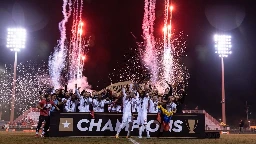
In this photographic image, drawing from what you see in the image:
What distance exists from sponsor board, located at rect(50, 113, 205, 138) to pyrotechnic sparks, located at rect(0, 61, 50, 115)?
5134 centimetres

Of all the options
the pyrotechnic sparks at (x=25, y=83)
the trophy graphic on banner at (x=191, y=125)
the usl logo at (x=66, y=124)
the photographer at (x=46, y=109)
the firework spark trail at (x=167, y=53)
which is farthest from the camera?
the pyrotechnic sparks at (x=25, y=83)

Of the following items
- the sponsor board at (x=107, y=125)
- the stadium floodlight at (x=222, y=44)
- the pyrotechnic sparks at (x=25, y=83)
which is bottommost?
the sponsor board at (x=107, y=125)

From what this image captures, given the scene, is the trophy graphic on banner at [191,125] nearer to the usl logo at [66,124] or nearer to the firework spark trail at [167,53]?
the usl logo at [66,124]

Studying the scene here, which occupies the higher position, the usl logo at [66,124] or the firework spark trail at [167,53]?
the firework spark trail at [167,53]

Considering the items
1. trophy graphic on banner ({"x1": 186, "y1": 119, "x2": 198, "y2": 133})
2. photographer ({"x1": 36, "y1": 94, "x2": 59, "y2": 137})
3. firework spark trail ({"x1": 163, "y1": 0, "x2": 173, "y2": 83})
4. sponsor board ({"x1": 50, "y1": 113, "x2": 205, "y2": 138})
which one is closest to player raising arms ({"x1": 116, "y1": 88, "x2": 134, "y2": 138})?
sponsor board ({"x1": 50, "y1": 113, "x2": 205, "y2": 138})

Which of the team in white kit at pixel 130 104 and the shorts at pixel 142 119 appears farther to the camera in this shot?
the shorts at pixel 142 119

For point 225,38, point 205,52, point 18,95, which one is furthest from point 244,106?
point 18,95

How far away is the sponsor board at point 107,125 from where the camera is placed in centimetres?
2006

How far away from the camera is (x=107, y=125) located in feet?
67.3

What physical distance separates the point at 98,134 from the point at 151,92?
424cm

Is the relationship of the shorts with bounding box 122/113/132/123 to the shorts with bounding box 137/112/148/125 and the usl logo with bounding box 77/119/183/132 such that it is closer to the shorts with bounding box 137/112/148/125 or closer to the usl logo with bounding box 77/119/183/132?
the shorts with bounding box 137/112/148/125

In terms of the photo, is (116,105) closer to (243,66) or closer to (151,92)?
(151,92)

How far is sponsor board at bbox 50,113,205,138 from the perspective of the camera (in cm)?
2006

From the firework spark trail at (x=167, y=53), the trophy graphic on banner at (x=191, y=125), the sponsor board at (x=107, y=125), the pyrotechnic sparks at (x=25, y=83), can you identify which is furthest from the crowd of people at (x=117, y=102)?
the pyrotechnic sparks at (x=25, y=83)
